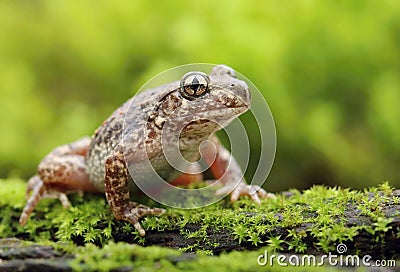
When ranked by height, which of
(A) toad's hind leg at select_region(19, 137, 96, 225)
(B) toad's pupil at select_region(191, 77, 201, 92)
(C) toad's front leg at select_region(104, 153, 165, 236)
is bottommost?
(C) toad's front leg at select_region(104, 153, 165, 236)

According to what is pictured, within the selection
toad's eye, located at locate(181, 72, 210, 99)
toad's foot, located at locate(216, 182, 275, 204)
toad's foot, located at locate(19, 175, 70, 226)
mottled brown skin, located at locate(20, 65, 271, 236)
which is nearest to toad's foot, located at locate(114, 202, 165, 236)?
mottled brown skin, located at locate(20, 65, 271, 236)

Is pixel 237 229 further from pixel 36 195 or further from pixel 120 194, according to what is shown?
pixel 36 195

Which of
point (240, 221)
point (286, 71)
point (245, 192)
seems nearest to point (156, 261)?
point (240, 221)

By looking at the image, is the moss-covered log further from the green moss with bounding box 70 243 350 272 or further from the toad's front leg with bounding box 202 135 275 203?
the toad's front leg with bounding box 202 135 275 203

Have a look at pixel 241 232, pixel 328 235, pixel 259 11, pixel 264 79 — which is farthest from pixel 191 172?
pixel 259 11

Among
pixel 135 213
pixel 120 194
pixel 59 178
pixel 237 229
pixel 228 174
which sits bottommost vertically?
pixel 237 229

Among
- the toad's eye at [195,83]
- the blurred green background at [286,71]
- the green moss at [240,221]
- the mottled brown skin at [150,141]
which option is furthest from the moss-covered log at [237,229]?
the blurred green background at [286,71]

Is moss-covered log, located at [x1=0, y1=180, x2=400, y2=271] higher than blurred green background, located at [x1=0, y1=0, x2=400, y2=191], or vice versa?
blurred green background, located at [x1=0, y1=0, x2=400, y2=191]
